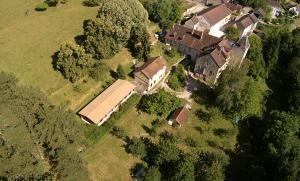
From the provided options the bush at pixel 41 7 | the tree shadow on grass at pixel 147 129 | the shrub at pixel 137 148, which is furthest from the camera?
the bush at pixel 41 7

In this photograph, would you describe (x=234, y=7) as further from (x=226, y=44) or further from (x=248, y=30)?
(x=226, y=44)

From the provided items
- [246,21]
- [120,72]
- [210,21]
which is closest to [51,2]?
[120,72]

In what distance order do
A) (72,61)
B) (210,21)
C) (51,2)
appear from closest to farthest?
(72,61) < (51,2) < (210,21)

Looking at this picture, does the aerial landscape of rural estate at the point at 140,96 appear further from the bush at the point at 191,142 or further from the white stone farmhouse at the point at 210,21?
the white stone farmhouse at the point at 210,21

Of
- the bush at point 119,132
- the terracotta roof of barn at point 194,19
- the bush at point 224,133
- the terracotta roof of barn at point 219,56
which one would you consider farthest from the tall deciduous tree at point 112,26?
the bush at point 224,133

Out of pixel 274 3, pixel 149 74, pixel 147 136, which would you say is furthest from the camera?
pixel 274 3

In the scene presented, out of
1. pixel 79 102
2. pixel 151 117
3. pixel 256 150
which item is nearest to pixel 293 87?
pixel 256 150
